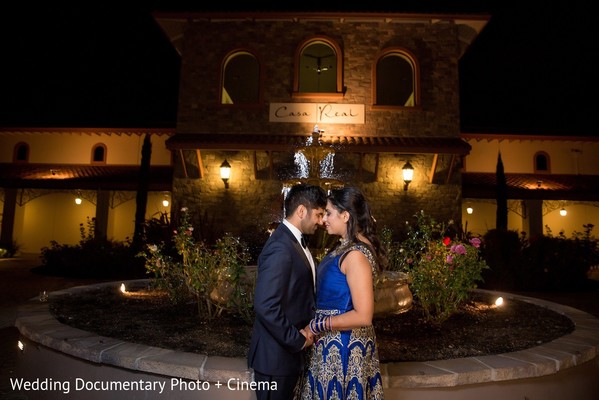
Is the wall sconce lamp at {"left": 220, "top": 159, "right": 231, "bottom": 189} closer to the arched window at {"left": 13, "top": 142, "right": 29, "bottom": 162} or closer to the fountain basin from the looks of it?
the fountain basin

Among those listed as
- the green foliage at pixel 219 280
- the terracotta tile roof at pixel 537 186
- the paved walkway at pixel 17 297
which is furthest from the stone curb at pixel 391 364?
the terracotta tile roof at pixel 537 186

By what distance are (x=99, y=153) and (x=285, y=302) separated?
19417 mm

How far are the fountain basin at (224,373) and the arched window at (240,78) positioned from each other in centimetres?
1089

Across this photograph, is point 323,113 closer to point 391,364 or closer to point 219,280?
point 219,280

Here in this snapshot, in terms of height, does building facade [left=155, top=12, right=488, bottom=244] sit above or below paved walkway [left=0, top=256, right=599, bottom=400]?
above

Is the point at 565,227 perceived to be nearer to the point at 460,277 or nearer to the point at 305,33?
the point at 305,33

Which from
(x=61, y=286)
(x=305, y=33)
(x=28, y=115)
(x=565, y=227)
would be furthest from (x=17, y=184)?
(x=565, y=227)

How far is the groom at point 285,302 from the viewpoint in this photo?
6.39ft

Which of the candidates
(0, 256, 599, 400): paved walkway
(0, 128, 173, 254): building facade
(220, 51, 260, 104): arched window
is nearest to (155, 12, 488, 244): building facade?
(220, 51, 260, 104): arched window

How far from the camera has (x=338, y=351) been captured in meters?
2.20

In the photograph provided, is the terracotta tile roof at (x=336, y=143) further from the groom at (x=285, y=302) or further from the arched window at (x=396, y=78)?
the groom at (x=285, y=302)

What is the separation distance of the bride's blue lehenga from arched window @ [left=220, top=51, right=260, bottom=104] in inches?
456

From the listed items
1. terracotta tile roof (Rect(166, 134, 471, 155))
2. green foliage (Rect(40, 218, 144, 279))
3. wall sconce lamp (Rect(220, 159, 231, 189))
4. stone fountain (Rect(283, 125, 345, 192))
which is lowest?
green foliage (Rect(40, 218, 144, 279))

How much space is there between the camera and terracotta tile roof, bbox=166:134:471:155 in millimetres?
11219
